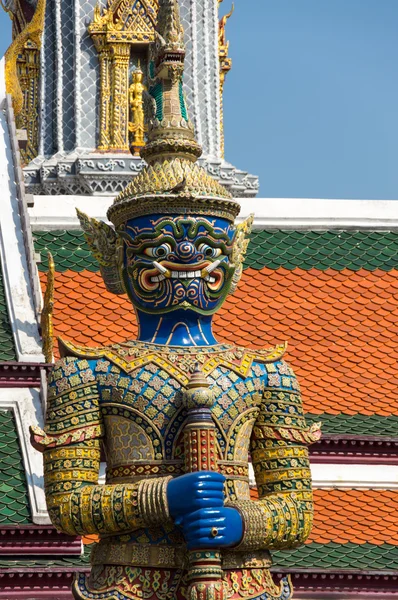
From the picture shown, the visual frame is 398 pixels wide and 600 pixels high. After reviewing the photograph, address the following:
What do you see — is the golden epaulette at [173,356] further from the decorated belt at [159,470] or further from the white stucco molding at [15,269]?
the white stucco molding at [15,269]

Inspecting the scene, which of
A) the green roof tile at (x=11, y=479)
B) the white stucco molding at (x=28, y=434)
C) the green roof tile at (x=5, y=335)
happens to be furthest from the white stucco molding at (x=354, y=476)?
the green roof tile at (x=5, y=335)

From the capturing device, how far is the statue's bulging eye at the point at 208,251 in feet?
26.1

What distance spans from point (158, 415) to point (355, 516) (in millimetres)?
4310

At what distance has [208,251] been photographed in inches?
314

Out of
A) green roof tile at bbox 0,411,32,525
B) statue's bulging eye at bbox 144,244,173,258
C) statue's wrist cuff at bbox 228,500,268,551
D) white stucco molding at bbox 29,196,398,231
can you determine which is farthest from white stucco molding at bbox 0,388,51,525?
statue's wrist cuff at bbox 228,500,268,551

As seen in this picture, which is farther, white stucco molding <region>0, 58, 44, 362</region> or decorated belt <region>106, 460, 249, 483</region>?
white stucco molding <region>0, 58, 44, 362</region>

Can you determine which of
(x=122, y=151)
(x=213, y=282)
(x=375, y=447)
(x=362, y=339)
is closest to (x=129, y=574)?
(x=213, y=282)

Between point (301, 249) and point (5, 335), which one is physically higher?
point (301, 249)

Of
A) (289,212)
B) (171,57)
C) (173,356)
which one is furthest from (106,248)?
(289,212)

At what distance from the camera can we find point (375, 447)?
39.4ft

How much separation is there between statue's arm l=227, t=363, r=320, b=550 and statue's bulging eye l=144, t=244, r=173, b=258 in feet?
2.54

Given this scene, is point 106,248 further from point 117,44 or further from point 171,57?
point 117,44

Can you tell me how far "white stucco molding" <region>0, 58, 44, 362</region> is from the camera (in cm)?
1209

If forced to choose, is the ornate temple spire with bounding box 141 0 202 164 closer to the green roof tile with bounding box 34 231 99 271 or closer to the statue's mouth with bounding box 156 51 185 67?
the statue's mouth with bounding box 156 51 185 67
